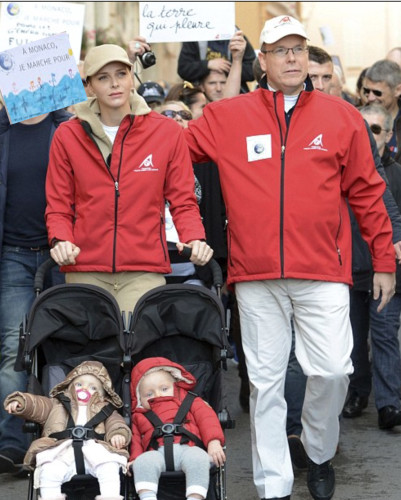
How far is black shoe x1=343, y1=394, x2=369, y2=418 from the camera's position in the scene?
9234 millimetres

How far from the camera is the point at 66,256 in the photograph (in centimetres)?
658

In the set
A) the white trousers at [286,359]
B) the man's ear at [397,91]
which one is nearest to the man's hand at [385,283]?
the white trousers at [286,359]

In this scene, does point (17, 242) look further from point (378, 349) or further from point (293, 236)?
point (378, 349)

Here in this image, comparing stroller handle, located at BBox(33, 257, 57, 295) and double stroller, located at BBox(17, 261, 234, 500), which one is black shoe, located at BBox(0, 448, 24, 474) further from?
stroller handle, located at BBox(33, 257, 57, 295)

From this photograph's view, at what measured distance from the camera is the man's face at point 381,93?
10.1 metres

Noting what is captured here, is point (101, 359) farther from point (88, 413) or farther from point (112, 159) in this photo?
point (112, 159)

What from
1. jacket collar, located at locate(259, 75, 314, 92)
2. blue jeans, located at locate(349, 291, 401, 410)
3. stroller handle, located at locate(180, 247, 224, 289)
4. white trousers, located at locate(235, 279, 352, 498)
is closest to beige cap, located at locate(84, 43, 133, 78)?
jacket collar, located at locate(259, 75, 314, 92)

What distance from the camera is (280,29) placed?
688 centimetres

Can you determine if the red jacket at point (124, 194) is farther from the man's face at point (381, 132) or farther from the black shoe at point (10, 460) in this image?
the man's face at point (381, 132)

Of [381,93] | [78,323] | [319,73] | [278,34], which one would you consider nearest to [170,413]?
[78,323]

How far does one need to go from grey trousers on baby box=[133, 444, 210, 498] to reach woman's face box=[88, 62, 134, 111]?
200cm

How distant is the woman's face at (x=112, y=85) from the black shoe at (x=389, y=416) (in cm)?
303

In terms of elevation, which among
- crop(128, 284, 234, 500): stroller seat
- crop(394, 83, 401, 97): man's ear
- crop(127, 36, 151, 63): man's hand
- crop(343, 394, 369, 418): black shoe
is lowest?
crop(343, 394, 369, 418): black shoe

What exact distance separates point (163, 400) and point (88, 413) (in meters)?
0.38
